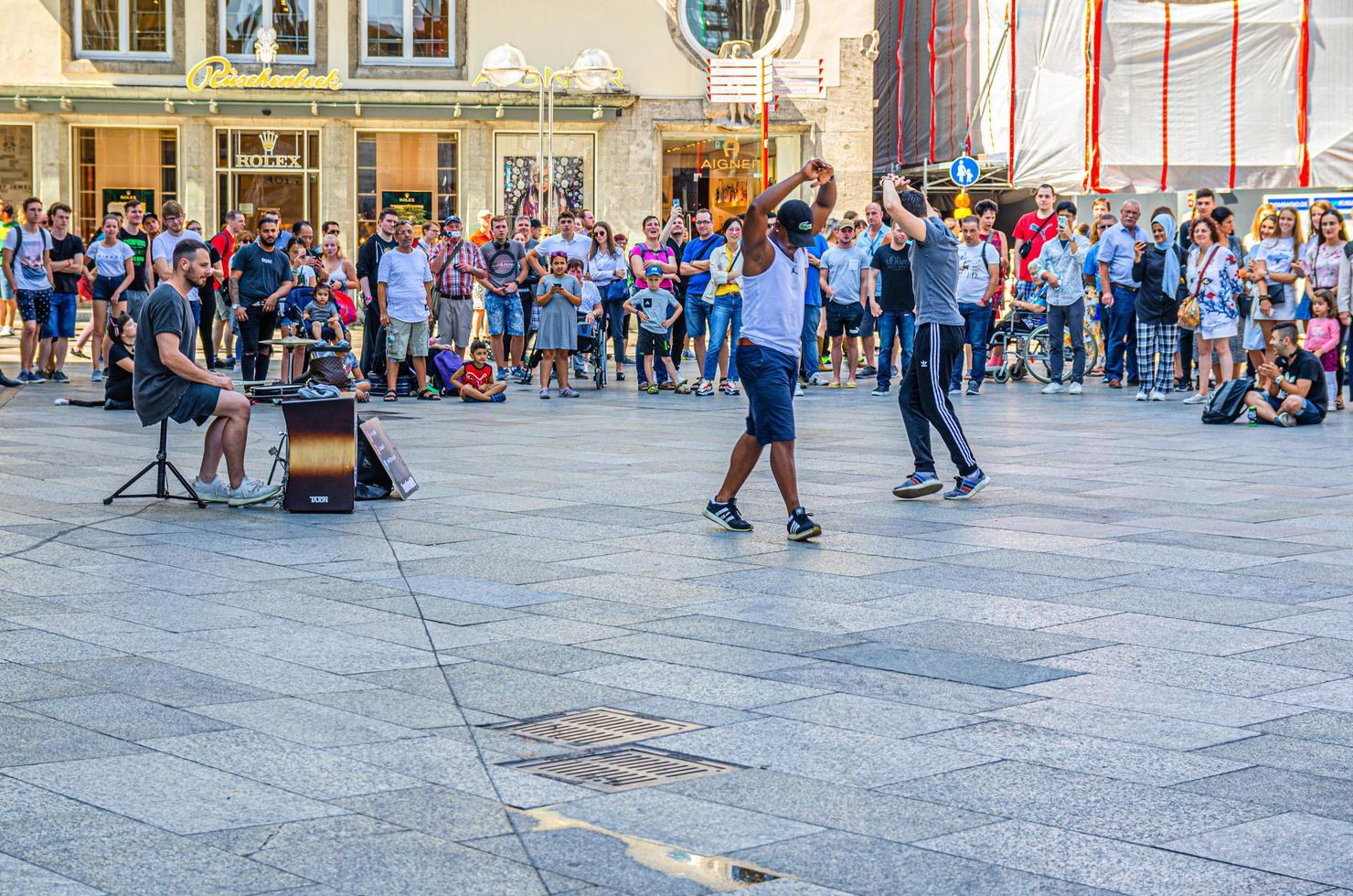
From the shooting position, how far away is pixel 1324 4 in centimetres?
3039

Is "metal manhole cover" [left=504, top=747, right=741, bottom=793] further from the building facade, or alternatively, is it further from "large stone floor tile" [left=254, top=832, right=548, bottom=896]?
the building facade

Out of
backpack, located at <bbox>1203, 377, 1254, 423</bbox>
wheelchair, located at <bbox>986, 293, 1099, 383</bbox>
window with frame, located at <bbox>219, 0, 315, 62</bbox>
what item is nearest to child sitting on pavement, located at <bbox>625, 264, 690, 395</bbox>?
wheelchair, located at <bbox>986, 293, 1099, 383</bbox>

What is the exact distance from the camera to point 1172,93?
31375mm

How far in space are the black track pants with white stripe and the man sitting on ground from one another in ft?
18.9

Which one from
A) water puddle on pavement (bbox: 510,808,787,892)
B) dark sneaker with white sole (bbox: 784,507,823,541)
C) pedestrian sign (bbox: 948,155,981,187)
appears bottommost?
water puddle on pavement (bbox: 510,808,787,892)

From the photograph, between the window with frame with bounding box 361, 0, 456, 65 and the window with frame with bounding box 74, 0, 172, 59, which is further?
the window with frame with bounding box 361, 0, 456, 65

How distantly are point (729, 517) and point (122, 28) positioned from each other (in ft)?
90.4

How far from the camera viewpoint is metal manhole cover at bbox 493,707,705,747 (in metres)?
5.41

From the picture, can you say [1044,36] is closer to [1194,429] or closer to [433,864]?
[1194,429]

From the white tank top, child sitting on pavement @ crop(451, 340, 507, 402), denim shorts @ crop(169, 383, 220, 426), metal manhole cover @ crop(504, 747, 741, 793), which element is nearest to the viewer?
metal manhole cover @ crop(504, 747, 741, 793)

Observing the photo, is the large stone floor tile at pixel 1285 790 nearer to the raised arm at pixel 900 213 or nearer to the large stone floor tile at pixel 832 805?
the large stone floor tile at pixel 832 805

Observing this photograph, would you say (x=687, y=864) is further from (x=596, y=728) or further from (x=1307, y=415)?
(x=1307, y=415)

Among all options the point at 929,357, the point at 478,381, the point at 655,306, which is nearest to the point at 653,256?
Answer: the point at 655,306

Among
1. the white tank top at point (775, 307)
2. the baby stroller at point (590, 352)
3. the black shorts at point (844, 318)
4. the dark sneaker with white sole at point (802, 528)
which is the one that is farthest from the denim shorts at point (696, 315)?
the dark sneaker with white sole at point (802, 528)
